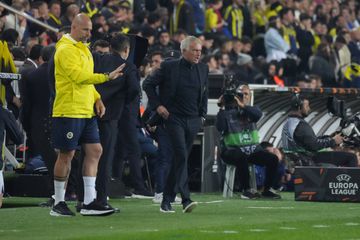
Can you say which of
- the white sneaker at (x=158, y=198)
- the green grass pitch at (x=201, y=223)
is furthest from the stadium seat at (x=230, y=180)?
the green grass pitch at (x=201, y=223)

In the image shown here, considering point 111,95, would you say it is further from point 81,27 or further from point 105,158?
point 81,27

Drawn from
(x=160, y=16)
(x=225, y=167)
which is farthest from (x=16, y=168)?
(x=160, y=16)

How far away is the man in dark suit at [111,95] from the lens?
1466cm

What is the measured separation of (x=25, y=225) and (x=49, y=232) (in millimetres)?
882

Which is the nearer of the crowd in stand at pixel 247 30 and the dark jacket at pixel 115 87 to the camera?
the dark jacket at pixel 115 87

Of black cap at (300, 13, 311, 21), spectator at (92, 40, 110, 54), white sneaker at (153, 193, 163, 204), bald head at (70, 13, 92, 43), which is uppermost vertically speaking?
black cap at (300, 13, 311, 21)

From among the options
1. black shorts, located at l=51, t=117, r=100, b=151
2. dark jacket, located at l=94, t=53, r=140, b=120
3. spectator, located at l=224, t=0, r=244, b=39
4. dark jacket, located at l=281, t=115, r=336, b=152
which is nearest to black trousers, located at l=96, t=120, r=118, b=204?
dark jacket, located at l=94, t=53, r=140, b=120

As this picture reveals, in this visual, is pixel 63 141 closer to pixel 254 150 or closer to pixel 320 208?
pixel 320 208

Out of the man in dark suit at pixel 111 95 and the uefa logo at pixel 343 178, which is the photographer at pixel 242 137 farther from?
the man in dark suit at pixel 111 95

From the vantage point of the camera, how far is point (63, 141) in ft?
45.6

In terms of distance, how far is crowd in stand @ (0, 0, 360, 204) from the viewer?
2445 centimetres

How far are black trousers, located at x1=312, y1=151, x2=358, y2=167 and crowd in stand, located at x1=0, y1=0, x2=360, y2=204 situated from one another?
13.4 feet

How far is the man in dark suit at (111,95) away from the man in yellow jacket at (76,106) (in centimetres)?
40

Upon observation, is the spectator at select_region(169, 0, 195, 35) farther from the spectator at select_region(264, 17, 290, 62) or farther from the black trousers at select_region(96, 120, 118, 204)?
the black trousers at select_region(96, 120, 118, 204)
